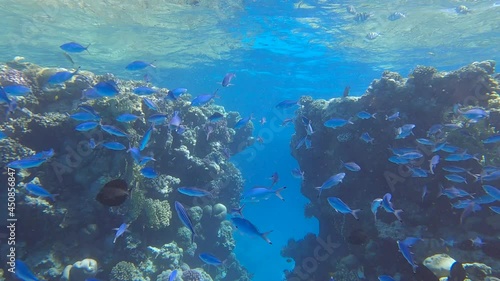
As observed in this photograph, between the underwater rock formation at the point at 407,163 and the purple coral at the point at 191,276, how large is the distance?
478 cm

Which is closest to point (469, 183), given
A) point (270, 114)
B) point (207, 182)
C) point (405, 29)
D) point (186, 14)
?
point (207, 182)

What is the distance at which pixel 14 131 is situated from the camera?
8.28 meters

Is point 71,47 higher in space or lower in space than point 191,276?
higher

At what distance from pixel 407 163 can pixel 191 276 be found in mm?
8512

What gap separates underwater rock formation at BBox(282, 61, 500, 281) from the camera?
884cm

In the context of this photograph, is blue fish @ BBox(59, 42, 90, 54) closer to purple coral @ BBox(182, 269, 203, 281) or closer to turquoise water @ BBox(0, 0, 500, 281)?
purple coral @ BBox(182, 269, 203, 281)

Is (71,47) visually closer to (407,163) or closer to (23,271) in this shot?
(23,271)

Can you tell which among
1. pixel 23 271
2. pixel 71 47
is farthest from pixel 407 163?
pixel 71 47

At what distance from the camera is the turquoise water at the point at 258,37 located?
65.1 ft

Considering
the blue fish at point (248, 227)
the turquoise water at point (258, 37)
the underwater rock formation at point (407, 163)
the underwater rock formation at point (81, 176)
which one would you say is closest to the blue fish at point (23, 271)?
the underwater rock formation at point (81, 176)

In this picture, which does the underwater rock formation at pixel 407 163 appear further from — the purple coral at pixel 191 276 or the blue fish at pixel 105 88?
the blue fish at pixel 105 88

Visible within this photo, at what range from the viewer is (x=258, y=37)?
24766mm

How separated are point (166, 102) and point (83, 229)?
18.7ft

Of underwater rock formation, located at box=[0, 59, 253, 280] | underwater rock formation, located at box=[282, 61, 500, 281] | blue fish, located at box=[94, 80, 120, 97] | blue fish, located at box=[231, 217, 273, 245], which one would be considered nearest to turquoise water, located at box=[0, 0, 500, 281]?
underwater rock formation, located at box=[282, 61, 500, 281]
